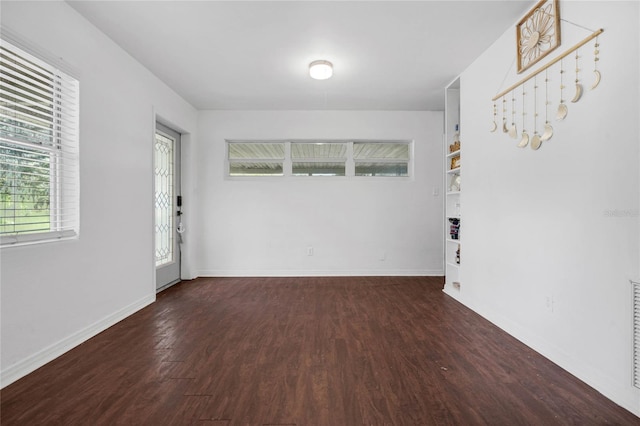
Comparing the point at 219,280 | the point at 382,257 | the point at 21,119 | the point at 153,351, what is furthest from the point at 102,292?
the point at 382,257

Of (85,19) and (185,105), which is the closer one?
(85,19)

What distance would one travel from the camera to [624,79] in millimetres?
1589

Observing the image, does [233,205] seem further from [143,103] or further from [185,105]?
[143,103]

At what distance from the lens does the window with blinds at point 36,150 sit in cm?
182

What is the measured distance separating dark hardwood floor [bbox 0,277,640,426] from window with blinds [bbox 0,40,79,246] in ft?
3.15

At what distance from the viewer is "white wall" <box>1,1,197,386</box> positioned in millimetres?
1859

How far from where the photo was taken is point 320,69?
10.1 feet

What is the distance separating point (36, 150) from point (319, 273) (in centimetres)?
351

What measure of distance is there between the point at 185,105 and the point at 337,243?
2.99 metres

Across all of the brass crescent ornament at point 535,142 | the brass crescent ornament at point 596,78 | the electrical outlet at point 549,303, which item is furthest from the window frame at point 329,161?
the brass crescent ornament at point 596,78

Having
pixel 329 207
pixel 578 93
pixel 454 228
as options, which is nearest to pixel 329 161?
pixel 329 207

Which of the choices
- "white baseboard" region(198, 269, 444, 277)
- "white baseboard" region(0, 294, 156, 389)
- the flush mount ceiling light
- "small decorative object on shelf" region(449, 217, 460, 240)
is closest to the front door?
"white baseboard" region(198, 269, 444, 277)

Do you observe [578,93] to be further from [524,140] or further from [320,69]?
[320,69]

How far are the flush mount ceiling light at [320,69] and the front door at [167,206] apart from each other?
2.11 metres
